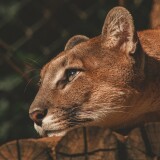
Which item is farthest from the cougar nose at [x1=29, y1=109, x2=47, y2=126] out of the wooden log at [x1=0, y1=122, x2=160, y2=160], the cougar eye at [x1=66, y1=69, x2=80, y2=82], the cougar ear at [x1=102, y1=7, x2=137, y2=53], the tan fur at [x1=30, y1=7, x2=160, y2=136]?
the wooden log at [x1=0, y1=122, x2=160, y2=160]

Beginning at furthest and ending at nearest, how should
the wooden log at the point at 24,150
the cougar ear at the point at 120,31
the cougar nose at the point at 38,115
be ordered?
1. the cougar ear at the point at 120,31
2. the cougar nose at the point at 38,115
3. the wooden log at the point at 24,150

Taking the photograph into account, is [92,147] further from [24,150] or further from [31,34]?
[31,34]

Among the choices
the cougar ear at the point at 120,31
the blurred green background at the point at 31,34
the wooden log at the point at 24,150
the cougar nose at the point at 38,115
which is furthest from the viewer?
the blurred green background at the point at 31,34

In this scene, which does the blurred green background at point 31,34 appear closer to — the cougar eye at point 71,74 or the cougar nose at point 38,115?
the cougar eye at point 71,74

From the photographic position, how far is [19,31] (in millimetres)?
5445

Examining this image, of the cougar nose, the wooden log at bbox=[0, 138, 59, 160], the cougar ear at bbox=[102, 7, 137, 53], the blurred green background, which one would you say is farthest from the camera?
the blurred green background

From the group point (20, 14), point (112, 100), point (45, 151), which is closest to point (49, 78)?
point (112, 100)

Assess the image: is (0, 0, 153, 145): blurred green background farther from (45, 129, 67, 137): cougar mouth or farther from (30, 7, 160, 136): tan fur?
(45, 129, 67, 137): cougar mouth

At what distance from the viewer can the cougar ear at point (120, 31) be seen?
3.60 m

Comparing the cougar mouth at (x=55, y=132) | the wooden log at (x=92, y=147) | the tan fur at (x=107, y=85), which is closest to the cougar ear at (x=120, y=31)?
the tan fur at (x=107, y=85)

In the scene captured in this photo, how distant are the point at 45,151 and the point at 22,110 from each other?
103 inches

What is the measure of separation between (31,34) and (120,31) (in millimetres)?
1652

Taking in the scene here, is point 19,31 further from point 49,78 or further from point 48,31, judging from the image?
point 49,78

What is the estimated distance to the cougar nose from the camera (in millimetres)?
3377
